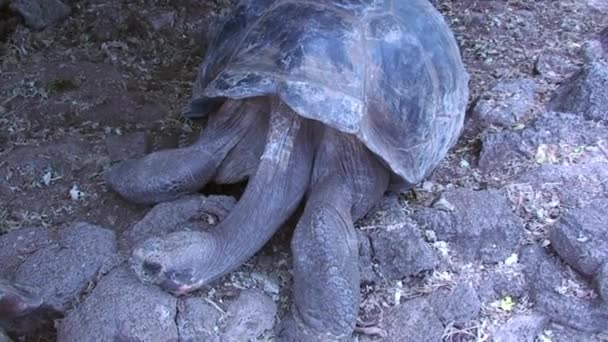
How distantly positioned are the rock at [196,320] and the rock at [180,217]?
0.94 feet

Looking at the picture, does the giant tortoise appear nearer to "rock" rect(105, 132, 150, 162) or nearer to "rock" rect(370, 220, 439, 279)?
"rock" rect(370, 220, 439, 279)

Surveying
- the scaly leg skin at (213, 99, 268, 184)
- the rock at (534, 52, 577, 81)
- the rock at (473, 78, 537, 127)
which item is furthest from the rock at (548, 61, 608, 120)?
the scaly leg skin at (213, 99, 268, 184)

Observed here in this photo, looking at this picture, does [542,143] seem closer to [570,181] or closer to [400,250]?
[570,181]

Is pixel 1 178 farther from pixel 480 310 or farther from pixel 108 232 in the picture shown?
pixel 480 310

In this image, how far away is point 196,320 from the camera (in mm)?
1956

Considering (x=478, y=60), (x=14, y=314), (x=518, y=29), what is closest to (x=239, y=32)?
(x=14, y=314)

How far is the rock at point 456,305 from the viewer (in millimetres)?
2182

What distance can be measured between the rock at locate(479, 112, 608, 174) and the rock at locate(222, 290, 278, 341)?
1.12 metres

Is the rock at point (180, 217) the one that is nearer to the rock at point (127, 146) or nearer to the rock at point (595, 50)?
the rock at point (127, 146)

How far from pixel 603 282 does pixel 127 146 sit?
1.76m

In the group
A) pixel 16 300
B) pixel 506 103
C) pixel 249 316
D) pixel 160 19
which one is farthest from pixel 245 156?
pixel 160 19

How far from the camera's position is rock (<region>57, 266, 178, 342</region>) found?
1.87 metres

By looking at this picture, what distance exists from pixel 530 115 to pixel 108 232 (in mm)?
1765

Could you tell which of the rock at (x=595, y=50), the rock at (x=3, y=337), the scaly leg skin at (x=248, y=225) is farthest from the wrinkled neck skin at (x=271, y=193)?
the rock at (x=595, y=50)
